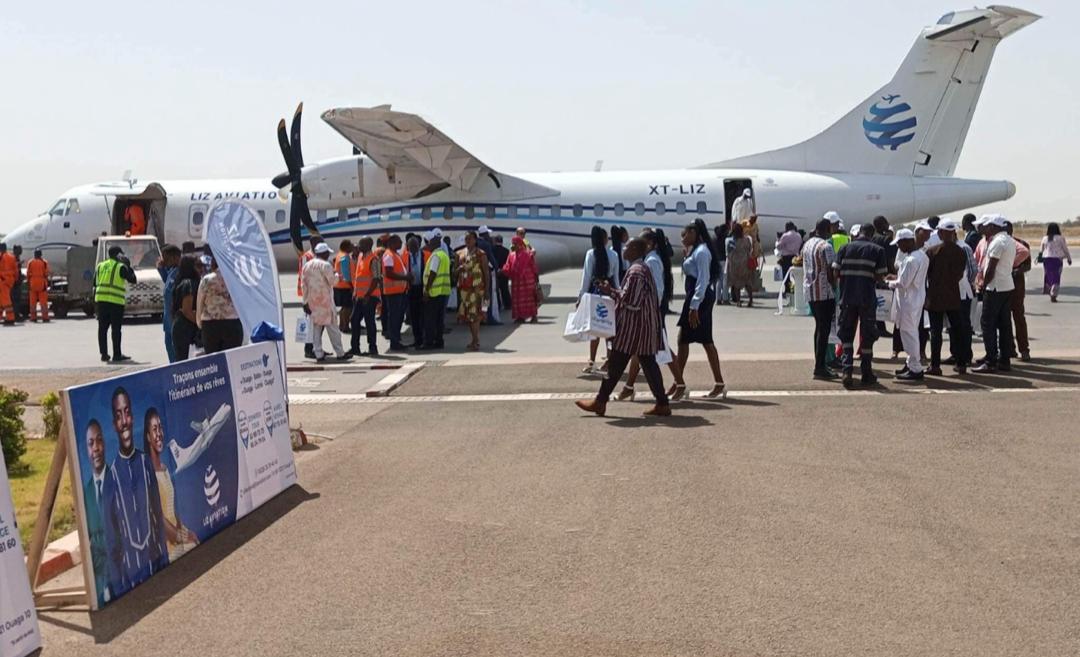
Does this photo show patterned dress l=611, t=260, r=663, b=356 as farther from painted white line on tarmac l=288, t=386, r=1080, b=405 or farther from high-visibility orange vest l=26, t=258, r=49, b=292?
high-visibility orange vest l=26, t=258, r=49, b=292

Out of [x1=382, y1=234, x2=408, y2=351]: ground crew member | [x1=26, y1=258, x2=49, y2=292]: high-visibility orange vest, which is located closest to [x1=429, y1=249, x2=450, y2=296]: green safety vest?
[x1=382, y1=234, x2=408, y2=351]: ground crew member

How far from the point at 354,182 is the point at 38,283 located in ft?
22.7

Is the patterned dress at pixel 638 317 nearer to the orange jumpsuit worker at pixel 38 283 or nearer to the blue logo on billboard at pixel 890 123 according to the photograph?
the blue logo on billboard at pixel 890 123

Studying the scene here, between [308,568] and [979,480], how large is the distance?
4614mm

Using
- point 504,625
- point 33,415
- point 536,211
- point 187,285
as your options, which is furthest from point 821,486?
point 536,211

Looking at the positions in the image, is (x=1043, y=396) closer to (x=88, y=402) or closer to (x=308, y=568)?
(x=308, y=568)

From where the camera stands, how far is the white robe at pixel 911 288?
12.9 metres

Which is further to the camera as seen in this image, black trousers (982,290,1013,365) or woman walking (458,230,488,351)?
woman walking (458,230,488,351)

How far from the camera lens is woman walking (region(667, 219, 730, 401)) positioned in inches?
472

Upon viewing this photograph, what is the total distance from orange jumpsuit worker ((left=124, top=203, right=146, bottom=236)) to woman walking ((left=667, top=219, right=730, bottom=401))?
61.6 feet

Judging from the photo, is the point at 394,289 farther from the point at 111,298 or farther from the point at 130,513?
the point at 130,513

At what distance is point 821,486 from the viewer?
26.5ft

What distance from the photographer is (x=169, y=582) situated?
20.9 ft

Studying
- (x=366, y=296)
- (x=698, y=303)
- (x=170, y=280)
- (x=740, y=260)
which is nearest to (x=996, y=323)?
(x=698, y=303)
